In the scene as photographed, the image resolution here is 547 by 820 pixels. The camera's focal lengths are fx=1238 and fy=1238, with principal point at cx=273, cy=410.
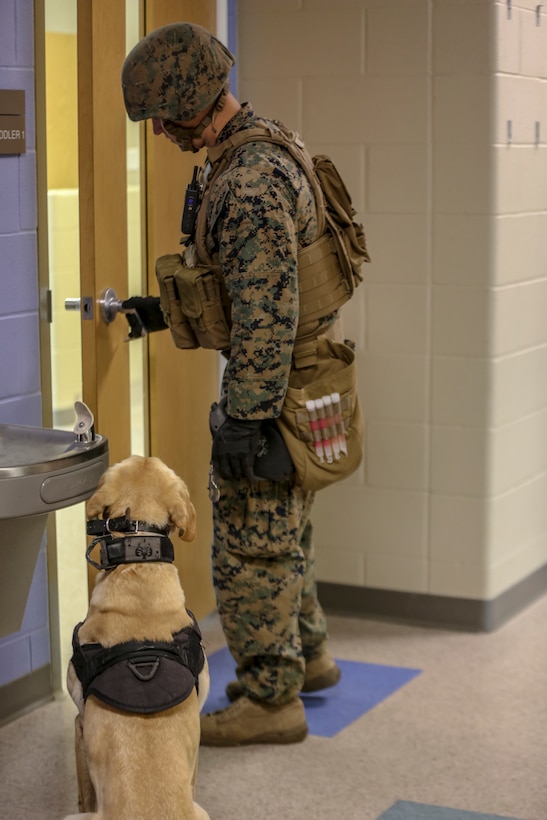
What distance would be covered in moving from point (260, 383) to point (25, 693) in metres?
1.16

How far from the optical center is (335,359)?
10.2 ft

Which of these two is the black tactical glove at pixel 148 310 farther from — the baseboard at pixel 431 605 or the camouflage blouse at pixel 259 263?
the baseboard at pixel 431 605

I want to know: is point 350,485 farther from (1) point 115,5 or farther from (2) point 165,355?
(1) point 115,5

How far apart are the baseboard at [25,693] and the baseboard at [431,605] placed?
1.12 m

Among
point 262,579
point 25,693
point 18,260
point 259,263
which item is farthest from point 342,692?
point 18,260

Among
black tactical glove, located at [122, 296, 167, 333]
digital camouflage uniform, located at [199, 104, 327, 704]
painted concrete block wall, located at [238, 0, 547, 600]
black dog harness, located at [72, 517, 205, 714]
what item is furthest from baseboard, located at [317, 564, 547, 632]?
black dog harness, located at [72, 517, 205, 714]

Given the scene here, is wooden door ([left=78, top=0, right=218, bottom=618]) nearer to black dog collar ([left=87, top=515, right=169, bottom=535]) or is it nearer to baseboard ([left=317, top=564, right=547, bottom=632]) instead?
baseboard ([left=317, top=564, right=547, bottom=632])

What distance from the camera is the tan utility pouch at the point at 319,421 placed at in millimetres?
3047

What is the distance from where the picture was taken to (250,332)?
2.86 m

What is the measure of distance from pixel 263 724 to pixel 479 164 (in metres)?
1.81

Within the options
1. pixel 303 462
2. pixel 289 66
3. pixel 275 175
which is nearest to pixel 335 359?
pixel 303 462

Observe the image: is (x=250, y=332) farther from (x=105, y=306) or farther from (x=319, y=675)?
(x=319, y=675)

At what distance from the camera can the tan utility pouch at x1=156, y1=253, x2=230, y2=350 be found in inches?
116

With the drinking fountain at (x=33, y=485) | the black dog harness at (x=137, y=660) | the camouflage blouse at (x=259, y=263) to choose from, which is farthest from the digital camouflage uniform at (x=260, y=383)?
the black dog harness at (x=137, y=660)
